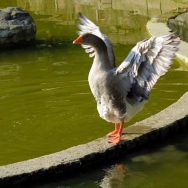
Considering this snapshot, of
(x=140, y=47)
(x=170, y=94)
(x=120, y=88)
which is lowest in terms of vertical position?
(x=170, y=94)

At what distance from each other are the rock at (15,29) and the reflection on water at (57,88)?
0.83 feet

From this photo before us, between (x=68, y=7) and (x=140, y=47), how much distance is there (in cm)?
967

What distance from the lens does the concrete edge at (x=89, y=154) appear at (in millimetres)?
4656

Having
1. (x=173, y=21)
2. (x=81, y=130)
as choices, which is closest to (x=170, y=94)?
(x=81, y=130)

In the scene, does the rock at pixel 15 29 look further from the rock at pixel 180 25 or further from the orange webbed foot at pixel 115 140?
the orange webbed foot at pixel 115 140

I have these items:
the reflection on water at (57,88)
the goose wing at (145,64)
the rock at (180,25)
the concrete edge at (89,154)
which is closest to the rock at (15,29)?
the reflection on water at (57,88)

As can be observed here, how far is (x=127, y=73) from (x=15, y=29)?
578 cm

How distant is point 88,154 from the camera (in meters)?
4.97

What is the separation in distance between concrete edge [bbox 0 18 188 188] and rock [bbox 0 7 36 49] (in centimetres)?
524

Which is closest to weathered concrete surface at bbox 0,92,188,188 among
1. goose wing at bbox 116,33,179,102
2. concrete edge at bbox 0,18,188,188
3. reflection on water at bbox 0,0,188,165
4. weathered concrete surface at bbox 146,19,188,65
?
concrete edge at bbox 0,18,188,188

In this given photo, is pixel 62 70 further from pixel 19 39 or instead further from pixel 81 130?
pixel 81 130

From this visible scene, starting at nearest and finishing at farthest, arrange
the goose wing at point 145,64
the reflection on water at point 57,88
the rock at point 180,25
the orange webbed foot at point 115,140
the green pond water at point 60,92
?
1. the goose wing at point 145,64
2. the orange webbed foot at point 115,140
3. the green pond water at point 60,92
4. the reflection on water at point 57,88
5. the rock at point 180,25

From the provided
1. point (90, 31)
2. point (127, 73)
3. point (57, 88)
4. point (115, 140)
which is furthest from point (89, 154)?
point (57, 88)

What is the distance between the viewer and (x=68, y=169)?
4.87 meters
